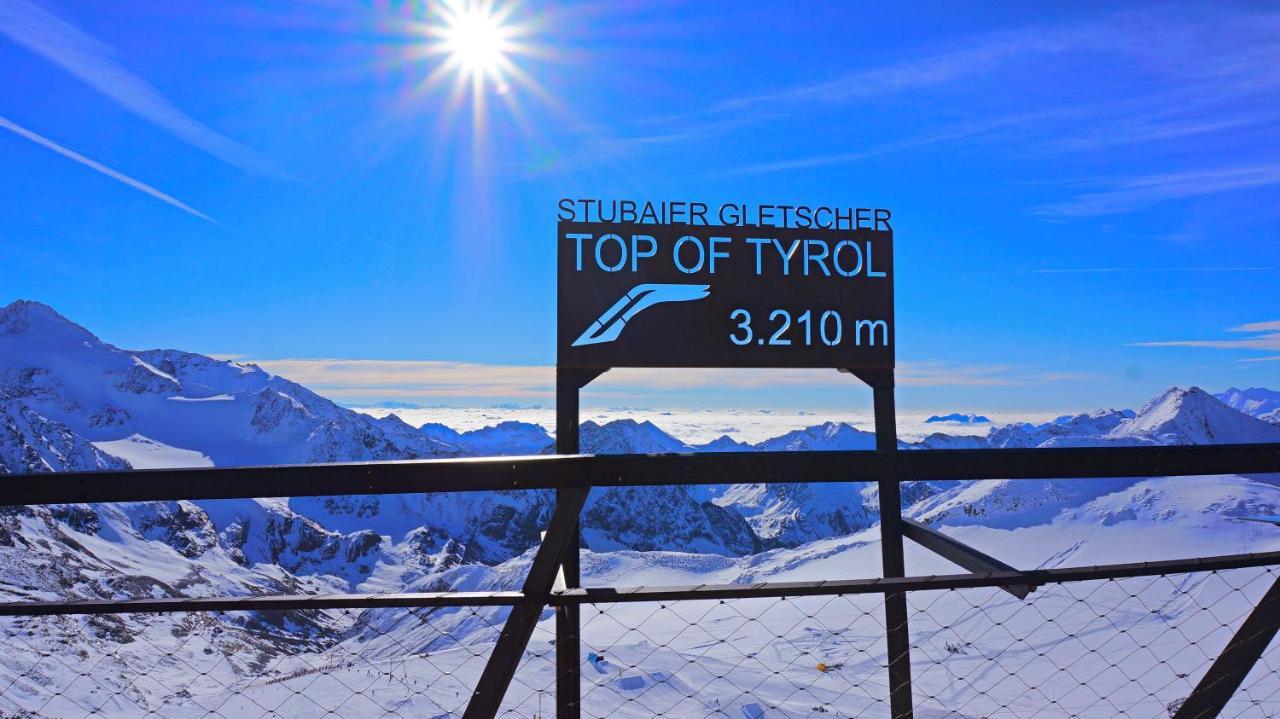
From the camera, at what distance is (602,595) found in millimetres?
2709

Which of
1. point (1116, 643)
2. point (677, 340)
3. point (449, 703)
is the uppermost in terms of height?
point (677, 340)

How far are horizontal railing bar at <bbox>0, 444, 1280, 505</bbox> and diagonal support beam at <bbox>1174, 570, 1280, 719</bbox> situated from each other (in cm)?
58

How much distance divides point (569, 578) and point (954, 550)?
8.43 ft

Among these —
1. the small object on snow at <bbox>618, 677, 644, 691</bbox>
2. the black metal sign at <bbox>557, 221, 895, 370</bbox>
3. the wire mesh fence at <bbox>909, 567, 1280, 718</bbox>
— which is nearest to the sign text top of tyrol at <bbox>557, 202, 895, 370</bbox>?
the black metal sign at <bbox>557, 221, 895, 370</bbox>

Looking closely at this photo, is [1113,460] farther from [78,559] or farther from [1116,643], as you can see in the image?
[78,559]

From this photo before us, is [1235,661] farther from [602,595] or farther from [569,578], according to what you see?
[569,578]

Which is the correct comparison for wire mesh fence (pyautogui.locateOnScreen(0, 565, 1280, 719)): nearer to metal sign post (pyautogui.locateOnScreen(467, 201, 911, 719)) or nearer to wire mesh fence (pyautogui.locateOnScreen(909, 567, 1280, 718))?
wire mesh fence (pyautogui.locateOnScreen(909, 567, 1280, 718))

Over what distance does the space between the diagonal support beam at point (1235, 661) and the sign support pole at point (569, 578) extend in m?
2.45

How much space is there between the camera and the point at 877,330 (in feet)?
21.5

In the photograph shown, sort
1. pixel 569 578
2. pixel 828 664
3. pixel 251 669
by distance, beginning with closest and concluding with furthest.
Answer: pixel 569 578 → pixel 828 664 → pixel 251 669

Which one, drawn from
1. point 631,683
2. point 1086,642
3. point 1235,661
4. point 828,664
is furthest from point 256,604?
point 1086,642

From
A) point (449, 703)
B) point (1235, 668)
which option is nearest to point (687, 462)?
point (1235, 668)

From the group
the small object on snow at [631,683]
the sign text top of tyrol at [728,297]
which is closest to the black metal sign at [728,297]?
the sign text top of tyrol at [728,297]

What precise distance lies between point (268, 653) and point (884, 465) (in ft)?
720
